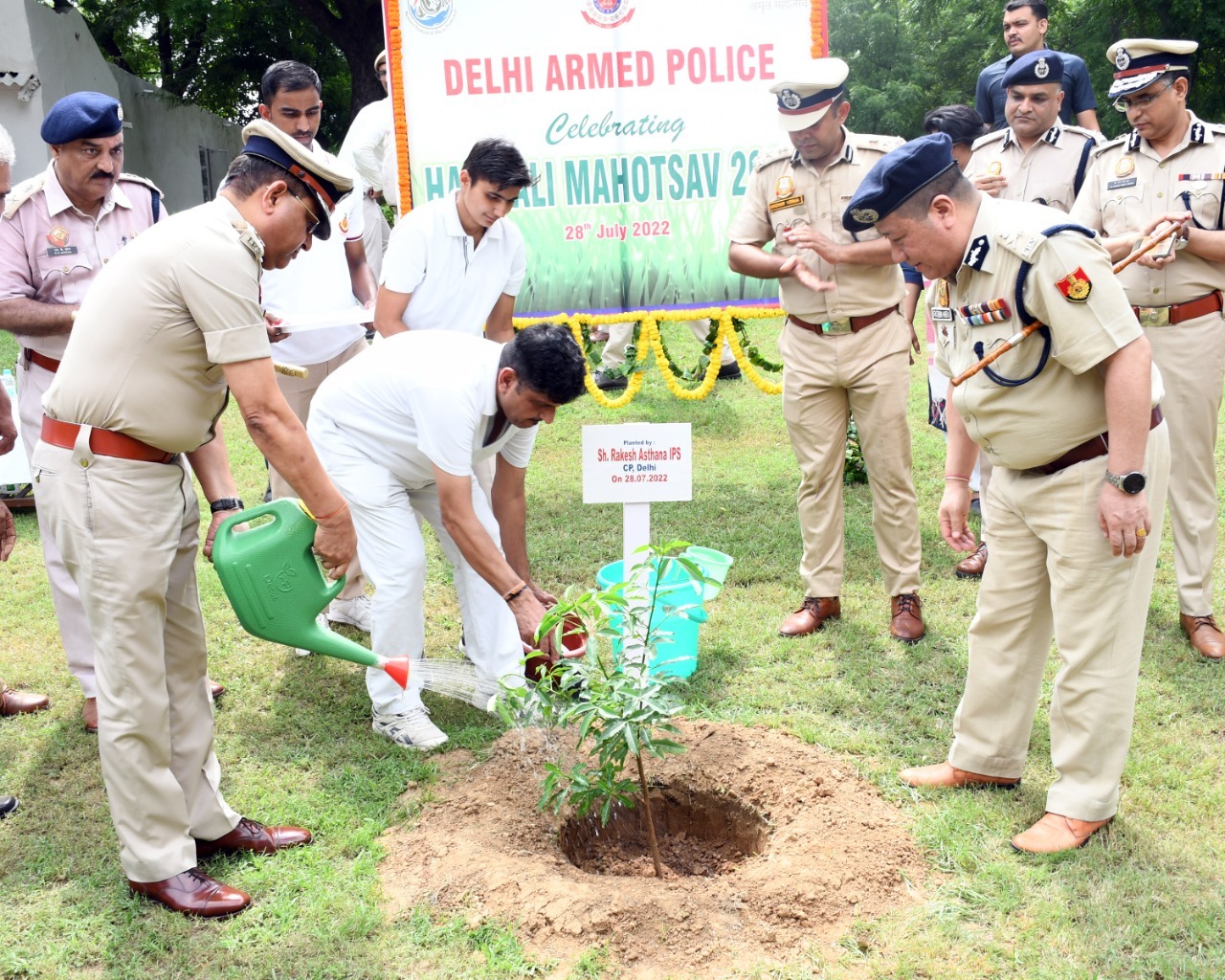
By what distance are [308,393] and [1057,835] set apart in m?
3.80

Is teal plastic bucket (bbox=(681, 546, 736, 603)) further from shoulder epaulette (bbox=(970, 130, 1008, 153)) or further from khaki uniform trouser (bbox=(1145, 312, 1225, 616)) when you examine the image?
shoulder epaulette (bbox=(970, 130, 1008, 153))

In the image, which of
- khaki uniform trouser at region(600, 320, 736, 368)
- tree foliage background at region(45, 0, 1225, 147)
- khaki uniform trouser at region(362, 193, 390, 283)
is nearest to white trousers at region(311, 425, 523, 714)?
khaki uniform trouser at region(362, 193, 390, 283)

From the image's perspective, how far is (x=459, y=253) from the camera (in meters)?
4.82

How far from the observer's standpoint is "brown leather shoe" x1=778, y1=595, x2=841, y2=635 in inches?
200

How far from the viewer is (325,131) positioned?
24.3 m

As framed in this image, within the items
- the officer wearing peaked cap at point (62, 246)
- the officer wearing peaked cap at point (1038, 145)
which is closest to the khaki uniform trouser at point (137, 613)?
the officer wearing peaked cap at point (62, 246)

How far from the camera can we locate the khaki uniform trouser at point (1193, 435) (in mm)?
4609

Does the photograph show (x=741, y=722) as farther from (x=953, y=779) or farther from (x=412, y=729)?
(x=412, y=729)

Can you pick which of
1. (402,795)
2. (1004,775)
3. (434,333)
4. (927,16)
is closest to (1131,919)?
(1004,775)

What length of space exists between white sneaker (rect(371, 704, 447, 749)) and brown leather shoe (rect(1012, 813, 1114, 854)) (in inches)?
79.8

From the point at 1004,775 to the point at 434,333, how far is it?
252 centimetres

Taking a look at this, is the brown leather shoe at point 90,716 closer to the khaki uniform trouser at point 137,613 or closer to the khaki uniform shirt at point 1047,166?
the khaki uniform trouser at point 137,613

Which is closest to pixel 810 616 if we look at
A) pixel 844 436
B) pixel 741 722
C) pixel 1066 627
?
pixel 844 436

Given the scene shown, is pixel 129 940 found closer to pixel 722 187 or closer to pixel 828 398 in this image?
pixel 828 398
